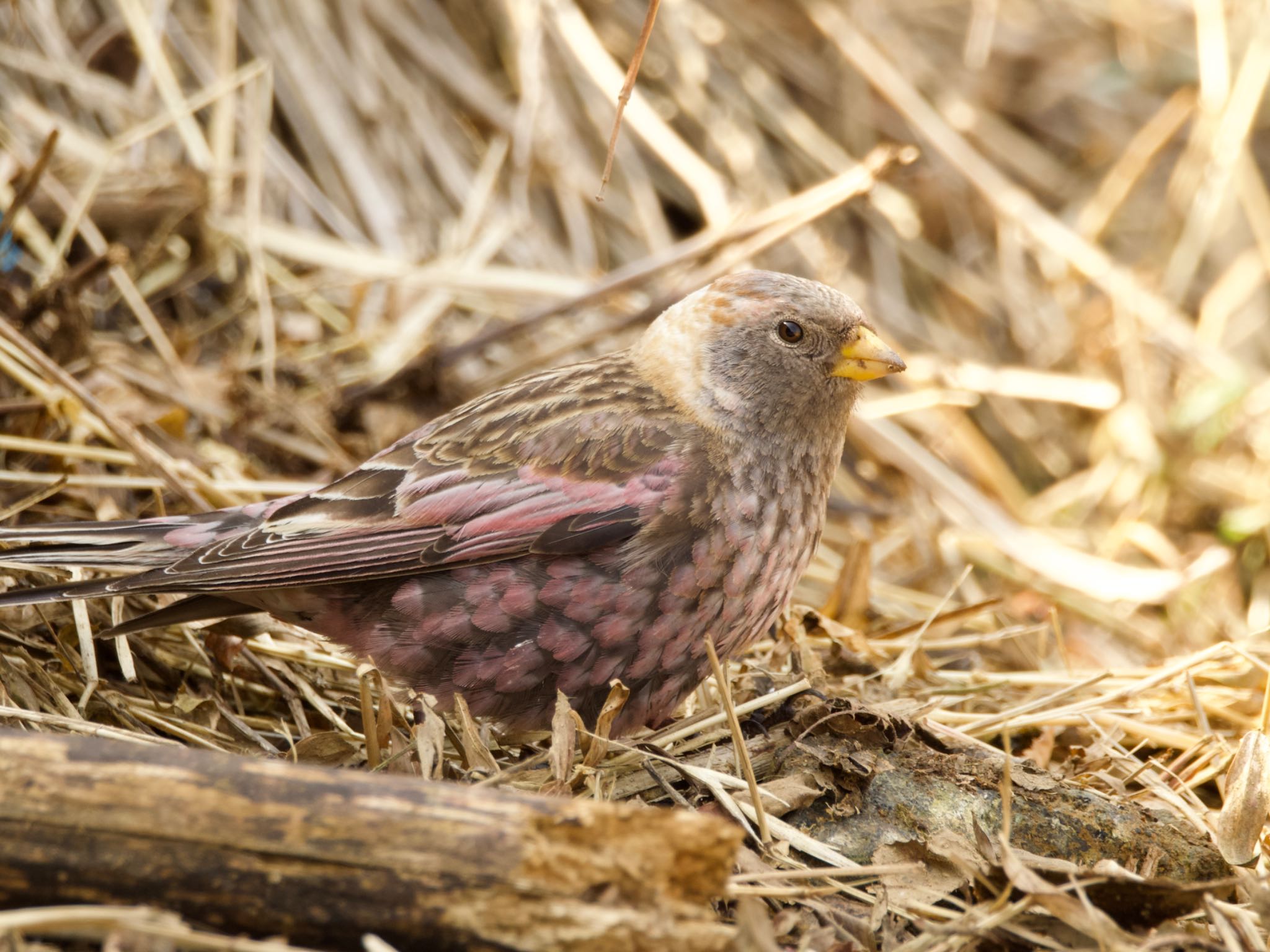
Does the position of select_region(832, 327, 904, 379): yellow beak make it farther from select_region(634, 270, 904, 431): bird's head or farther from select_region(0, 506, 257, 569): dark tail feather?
select_region(0, 506, 257, 569): dark tail feather

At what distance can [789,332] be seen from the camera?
10.8 feet

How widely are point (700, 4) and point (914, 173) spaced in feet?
4.45

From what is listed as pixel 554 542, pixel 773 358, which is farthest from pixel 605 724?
pixel 773 358

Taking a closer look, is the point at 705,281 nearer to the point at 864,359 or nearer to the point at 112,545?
the point at 864,359

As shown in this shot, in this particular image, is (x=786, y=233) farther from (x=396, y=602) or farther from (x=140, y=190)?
(x=140, y=190)

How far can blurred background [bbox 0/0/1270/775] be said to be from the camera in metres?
4.27

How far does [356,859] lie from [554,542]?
1.18 meters

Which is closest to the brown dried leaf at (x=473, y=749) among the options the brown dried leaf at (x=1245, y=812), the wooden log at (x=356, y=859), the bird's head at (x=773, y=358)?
the wooden log at (x=356, y=859)

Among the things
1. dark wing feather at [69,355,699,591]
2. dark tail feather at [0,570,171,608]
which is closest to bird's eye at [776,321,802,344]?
dark wing feather at [69,355,699,591]

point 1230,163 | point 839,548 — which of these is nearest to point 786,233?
point 839,548

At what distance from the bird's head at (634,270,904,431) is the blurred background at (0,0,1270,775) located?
→ 80cm

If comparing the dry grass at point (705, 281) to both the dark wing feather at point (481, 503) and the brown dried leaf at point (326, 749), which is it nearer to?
the brown dried leaf at point (326, 749)

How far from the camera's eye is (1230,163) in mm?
6086

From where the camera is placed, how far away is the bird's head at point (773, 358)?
319cm
